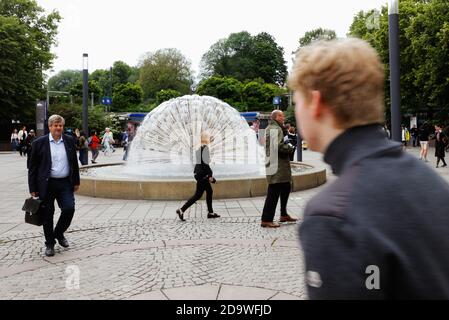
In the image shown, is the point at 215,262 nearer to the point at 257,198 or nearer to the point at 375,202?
the point at 375,202

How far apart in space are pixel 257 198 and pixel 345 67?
404 inches

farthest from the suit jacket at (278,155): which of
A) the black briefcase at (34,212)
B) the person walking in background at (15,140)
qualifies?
the person walking in background at (15,140)

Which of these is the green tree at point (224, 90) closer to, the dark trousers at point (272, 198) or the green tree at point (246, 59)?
the green tree at point (246, 59)

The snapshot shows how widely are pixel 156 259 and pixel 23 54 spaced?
147 feet

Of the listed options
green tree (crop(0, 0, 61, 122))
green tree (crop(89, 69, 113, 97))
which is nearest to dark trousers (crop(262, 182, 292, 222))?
green tree (crop(0, 0, 61, 122))

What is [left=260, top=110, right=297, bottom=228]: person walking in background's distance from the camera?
25.5ft

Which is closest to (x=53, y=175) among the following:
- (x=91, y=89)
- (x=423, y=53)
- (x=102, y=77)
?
(x=423, y=53)

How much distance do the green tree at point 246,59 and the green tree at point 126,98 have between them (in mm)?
16484

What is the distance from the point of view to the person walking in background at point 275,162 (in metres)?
7.77

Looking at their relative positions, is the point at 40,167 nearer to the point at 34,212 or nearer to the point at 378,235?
the point at 34,212

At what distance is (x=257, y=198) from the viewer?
11.6 m

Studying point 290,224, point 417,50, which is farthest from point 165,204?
point 417,50

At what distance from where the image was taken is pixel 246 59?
91188mm

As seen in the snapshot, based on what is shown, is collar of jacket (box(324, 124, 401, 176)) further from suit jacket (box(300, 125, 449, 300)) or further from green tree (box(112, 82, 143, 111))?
green tree (box(112, 82, 143, 111))
